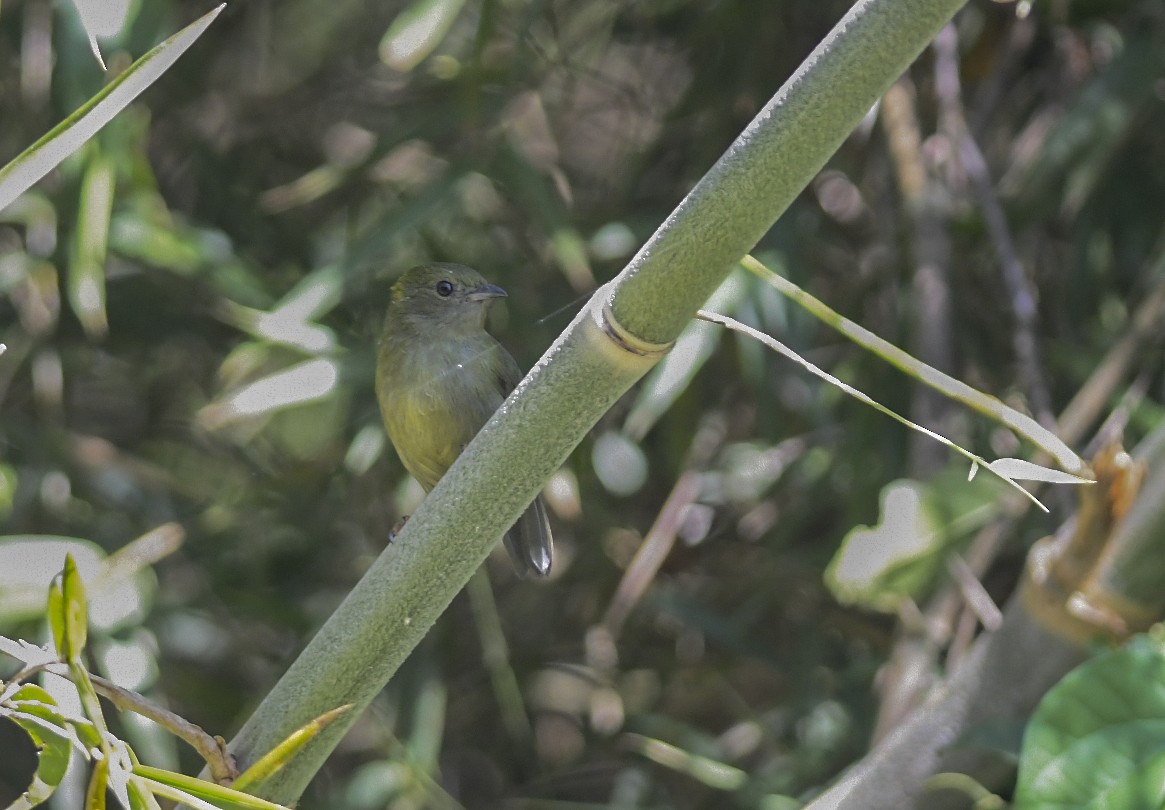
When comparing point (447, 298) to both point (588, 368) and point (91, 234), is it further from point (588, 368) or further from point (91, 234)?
point (588, 368)

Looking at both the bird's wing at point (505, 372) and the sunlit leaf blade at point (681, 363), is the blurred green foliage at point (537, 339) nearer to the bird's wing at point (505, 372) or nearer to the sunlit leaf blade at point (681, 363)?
the sunlit leaf blade at point (681, 363)

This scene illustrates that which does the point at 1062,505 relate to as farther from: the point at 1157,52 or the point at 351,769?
the point at 351,769

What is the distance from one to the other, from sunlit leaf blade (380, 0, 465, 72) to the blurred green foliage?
420 millimetres

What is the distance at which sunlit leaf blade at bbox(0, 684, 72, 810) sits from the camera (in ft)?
3.82

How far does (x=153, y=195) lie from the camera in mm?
3494

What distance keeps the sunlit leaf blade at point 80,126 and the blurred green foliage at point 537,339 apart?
1.99 m

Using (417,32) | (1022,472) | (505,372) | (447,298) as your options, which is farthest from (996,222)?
(1022,472)

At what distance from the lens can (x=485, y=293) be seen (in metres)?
3.38

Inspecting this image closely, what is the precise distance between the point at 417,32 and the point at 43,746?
1.76 m

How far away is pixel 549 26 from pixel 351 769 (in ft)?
8.12

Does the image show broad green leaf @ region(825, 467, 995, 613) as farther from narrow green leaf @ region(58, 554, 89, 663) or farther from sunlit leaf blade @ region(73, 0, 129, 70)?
narrow green leaf @ region(58, 554, 89, 663)

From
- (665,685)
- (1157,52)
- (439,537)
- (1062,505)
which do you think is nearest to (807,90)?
(439,537)

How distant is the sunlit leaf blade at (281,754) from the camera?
128 centimetres

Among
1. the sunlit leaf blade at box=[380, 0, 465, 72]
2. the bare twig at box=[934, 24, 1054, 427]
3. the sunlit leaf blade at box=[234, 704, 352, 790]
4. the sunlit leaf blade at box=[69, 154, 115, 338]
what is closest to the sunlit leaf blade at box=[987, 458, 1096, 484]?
the sunlit leaf blade at box=[234, 704, 352, 790]
